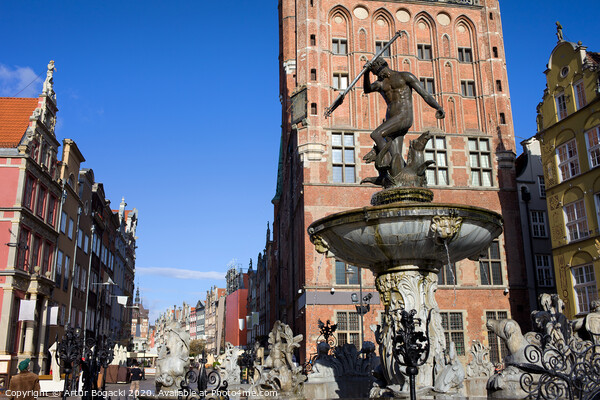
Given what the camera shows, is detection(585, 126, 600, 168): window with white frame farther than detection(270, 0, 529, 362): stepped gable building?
No

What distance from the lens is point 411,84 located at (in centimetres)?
1077

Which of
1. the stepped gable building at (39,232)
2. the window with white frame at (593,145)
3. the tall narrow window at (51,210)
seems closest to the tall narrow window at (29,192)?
the stepped gable building at (39,232)

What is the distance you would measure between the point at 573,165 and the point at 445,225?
20.2 metres

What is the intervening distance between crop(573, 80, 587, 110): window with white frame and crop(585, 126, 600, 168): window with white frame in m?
1.59

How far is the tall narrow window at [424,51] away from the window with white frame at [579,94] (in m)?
9.19

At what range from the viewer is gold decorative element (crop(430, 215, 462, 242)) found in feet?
29.0

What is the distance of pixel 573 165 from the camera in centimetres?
2581

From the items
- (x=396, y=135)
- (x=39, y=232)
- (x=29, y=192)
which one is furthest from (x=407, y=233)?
(x=39, y=232)

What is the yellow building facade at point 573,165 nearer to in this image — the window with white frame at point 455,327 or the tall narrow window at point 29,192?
the window with white frame at point 455,327

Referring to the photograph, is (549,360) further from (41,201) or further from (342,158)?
(41,201)

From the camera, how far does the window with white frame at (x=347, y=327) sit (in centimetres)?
2759

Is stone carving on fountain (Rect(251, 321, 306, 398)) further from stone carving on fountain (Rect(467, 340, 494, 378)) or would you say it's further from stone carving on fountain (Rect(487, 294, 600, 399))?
stone carving on fountain (Rect(467, 340, 494, 378))

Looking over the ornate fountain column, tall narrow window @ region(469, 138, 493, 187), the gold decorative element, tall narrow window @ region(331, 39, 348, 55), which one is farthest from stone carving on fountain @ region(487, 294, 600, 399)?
tall narrow window @ region(331, 39, 348, 55)

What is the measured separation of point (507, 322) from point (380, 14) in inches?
1046
